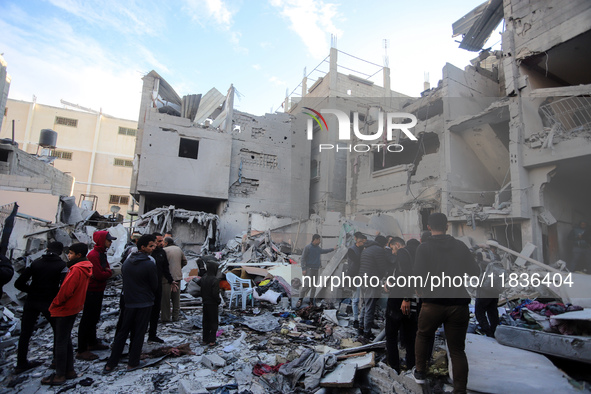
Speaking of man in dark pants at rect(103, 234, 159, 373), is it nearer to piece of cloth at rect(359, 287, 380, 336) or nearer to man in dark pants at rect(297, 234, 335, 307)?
piece of cloth at rect(359, 287, 380, 336)

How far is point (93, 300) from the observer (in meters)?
4.23

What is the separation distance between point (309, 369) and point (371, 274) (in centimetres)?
185

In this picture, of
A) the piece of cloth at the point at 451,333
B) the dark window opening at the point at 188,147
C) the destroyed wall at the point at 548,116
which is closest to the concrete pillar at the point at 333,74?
the dark window opening at the point at 188,147

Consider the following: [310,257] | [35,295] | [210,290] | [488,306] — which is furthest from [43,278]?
[488,306]

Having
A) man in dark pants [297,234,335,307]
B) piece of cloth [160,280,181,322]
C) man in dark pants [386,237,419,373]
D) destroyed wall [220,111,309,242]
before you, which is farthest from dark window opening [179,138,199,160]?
man in dark pants [386,237,419,373]

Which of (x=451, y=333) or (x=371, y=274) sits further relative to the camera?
(x=371, y=274)

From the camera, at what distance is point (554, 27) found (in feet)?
33.9

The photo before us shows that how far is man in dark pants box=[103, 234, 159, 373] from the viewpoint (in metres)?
3.78

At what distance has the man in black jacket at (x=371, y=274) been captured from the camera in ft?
16.1

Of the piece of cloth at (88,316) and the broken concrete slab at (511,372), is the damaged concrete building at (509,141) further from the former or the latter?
the piece of cloth at (88,316)

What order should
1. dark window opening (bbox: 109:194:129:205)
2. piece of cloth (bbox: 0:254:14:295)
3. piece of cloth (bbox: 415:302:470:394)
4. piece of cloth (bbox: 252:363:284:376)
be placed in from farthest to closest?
dark window opening (bbox: 109:194:129:205)
piece of cloth (bbox: 252:363:284:376)
piece of cloth (bbox: 0:254:14:295)
piece of cloth (bbox: 415:302:470:394)

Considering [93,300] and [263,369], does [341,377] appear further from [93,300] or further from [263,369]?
[93,300]

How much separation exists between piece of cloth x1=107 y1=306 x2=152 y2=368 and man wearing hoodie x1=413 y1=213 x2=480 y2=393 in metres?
3.17

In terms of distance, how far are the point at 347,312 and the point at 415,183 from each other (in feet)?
29.3
